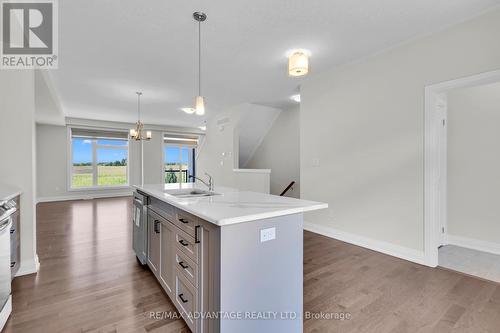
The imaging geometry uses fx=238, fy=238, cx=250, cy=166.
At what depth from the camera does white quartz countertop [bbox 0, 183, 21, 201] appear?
2115 millimetres

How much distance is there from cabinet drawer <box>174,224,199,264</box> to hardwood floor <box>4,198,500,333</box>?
0.60 m

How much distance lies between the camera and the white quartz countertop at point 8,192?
2.12 meters

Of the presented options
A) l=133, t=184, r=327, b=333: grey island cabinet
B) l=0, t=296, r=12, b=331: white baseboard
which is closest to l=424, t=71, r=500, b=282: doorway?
l=133, t=184, r=327, b=333: grey island cabinet

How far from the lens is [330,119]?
390 centimetres

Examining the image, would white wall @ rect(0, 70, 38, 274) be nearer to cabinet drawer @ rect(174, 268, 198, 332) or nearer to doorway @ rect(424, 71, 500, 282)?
cabinet drawer @ rect(174, 268, 198, 332)

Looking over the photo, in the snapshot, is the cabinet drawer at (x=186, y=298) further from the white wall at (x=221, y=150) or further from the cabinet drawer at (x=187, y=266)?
the white wall at (x=221, y=150)

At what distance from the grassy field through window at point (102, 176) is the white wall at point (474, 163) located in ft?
29.9

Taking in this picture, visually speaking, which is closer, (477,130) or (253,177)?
(477,130)

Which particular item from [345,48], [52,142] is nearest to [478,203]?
[345,48]

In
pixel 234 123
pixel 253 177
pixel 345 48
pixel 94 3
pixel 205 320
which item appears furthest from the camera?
pixel 234 123

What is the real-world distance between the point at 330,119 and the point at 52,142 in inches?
329

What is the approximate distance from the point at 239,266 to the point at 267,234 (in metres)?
0.26

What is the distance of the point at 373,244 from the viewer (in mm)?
3312

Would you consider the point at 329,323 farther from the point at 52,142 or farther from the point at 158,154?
the point at 52,142
